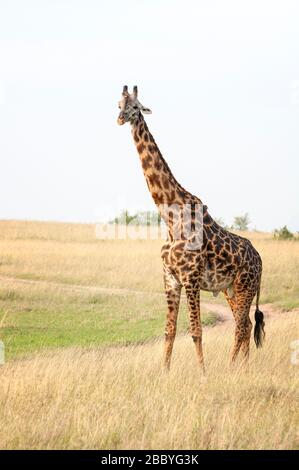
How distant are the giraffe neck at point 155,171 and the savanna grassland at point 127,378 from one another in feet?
7.75

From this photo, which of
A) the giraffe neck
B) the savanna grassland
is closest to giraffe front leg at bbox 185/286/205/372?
the savanna grassland

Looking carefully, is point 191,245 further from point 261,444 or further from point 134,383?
point 261,444

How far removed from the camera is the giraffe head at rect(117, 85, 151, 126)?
924cm

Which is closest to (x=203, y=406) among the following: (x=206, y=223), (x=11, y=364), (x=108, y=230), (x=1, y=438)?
(x=1, y=438)

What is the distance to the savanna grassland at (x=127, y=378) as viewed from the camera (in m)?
7.03

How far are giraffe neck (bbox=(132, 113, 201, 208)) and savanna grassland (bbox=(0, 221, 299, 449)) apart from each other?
93.0 inches

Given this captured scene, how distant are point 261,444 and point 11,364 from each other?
6.04 m

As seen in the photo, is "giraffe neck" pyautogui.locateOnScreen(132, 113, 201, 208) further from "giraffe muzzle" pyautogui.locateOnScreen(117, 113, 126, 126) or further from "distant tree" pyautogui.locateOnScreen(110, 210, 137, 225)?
"distant tree" pyautogui.locateOnScreen(110, 210, 137, 225)

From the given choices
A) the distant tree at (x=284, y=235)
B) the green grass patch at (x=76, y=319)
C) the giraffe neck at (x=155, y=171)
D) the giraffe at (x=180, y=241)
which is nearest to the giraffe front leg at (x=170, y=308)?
the giraffe at (x=180, y=241)

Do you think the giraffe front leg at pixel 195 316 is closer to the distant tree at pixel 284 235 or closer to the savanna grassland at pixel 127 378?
the savanna grassland at pixel 127 378

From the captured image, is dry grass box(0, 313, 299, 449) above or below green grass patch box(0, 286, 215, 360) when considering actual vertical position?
above

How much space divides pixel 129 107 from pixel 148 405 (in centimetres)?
378

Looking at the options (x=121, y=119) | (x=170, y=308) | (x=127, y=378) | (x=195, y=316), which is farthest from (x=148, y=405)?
(x=121, y=119)

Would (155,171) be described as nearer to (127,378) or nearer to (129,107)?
(129,107)
